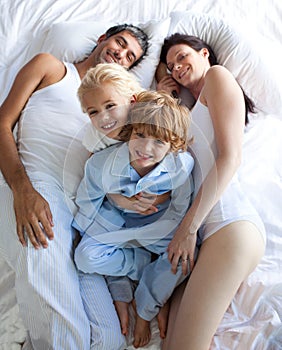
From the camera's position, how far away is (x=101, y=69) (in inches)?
48.7

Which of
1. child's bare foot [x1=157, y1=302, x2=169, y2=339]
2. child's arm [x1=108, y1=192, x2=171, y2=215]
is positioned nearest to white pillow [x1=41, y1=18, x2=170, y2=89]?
child's arm [x1=108, y1=192, x2=171, y2=215]

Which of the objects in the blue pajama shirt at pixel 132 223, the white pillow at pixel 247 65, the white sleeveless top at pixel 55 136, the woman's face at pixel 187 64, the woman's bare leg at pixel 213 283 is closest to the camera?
the woman's bare leg at pixel 213 283

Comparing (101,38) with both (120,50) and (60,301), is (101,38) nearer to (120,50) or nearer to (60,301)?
(120,50)

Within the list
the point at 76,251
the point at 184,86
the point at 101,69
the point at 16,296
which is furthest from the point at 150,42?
the point at 16,296

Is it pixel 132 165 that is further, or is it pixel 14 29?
pixel 14 29

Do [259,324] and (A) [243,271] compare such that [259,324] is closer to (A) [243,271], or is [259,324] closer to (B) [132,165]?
(A) [243,271]

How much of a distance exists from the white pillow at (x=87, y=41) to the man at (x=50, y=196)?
0.14 feet

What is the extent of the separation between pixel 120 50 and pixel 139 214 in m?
0.64

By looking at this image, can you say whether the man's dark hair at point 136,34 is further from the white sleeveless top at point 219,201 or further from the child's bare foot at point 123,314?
the child's bare foot at point 123,314

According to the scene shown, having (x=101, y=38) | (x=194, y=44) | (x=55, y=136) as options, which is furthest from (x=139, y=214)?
(x=101, y=38)

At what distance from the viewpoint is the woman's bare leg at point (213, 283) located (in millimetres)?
1121

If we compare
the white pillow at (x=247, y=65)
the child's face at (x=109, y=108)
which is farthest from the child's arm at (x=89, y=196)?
the white pillow at (x=247, y=65)

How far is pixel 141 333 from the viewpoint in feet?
3.96

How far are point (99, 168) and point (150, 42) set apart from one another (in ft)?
2.21
